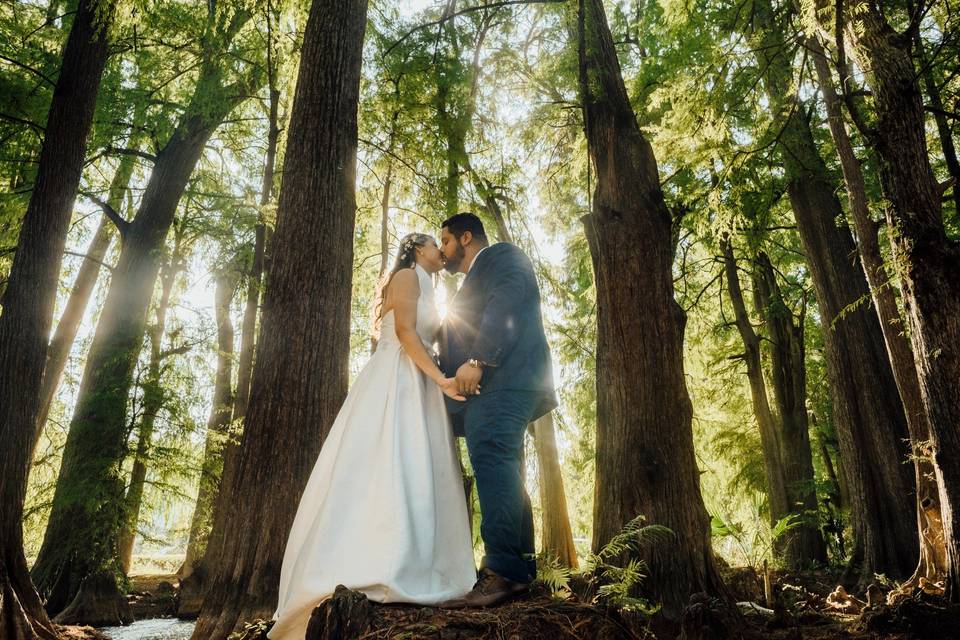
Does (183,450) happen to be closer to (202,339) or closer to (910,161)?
(202,339)

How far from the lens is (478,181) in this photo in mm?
9812

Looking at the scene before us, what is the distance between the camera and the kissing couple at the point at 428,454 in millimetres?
2822

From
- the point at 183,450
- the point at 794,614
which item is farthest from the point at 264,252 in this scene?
the point at 794,614

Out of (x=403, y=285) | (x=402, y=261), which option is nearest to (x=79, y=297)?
(x=402, y=261)

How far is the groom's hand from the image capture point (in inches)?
125

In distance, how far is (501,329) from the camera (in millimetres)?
3254

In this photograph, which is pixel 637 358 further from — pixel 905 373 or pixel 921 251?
pixel 905 373

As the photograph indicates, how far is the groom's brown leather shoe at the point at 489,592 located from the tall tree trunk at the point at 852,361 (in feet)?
16.2

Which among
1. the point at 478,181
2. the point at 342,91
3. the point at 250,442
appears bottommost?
the point at 250,442

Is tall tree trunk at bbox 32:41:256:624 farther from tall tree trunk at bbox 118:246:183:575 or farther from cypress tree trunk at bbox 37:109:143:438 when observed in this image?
cypress tree trunk at bbox 37:109:143:438

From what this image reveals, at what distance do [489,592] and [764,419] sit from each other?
1040cm

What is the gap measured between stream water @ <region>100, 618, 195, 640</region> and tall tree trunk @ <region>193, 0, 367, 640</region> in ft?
10.9

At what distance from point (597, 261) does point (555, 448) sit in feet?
16.2

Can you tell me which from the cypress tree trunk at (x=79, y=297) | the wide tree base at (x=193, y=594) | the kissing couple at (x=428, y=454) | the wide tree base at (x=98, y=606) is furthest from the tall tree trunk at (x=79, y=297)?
the kissing couple at (x=428, y=454)
